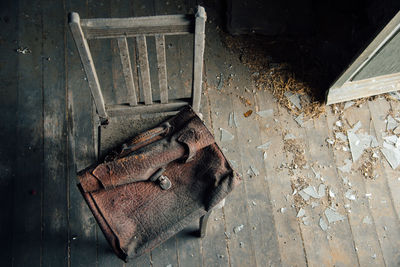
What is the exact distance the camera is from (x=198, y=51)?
1.37m

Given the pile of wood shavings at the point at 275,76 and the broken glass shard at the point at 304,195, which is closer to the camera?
the broken glass shard at the point at 304,195

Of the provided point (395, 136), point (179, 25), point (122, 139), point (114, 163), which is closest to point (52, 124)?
point (122, 139)

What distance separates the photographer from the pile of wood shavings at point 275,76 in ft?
7.72

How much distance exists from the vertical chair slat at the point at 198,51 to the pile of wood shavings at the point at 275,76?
0.88 m

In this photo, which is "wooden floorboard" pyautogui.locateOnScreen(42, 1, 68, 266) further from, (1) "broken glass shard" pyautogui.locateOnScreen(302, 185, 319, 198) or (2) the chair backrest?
(1) "broken glass shard" pyautogui.locateOnScreen(302, 185, 319, 198)

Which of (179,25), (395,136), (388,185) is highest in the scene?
(179,25)

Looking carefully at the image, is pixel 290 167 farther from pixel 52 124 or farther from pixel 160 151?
pixel 52 124

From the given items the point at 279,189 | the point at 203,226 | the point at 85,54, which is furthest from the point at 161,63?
the point at 279,189

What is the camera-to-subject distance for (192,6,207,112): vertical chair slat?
49.7 inches

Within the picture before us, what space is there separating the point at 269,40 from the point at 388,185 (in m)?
1.16

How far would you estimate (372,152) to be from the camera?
227 cm

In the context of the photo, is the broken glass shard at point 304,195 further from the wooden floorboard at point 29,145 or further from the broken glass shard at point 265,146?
the wooden floorboard at point 29,145

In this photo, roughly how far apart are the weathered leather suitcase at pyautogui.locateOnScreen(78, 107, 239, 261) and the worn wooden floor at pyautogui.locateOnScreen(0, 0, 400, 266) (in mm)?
590

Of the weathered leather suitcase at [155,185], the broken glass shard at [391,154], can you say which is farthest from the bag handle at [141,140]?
the broken glass shard at [391,154]
